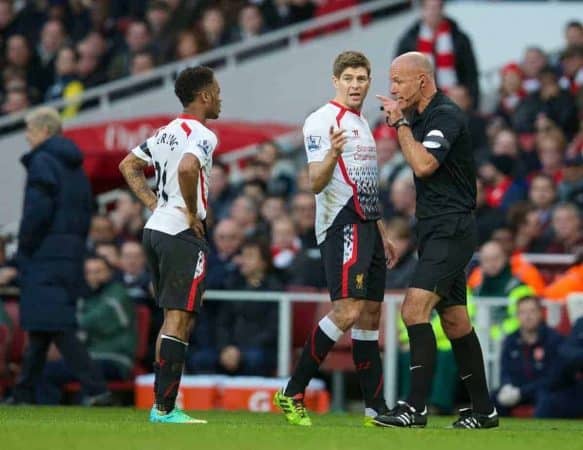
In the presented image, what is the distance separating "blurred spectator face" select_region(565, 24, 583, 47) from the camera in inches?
832

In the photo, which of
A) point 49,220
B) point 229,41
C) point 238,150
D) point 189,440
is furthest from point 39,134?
point 229,41

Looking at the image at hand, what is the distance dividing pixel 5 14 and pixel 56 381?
11.9 m

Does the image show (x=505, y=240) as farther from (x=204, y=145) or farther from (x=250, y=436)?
(x=250, y=436)

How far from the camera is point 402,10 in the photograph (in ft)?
84.0

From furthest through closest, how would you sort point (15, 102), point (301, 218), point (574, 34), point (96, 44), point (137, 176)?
point (96, 44) < point (15, 102) < point (574, 34) < point (301, 218) < point (137, 176)

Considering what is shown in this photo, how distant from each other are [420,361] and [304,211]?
24.8 feet

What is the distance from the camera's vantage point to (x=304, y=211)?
18844 mm

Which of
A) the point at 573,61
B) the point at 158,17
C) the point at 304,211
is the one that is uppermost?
the point at 158,17

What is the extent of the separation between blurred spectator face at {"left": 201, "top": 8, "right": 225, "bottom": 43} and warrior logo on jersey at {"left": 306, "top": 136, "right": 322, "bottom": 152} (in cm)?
1347

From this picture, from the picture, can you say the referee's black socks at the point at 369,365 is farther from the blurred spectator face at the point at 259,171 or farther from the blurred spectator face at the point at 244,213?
the blurred spectator face at the point at 259,171

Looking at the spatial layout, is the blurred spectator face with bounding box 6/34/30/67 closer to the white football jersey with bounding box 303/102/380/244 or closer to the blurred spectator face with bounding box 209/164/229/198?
the blurred spectator face with bounding box 209/164/229/198

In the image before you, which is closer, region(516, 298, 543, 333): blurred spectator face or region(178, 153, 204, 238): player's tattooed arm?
region(178, 153, 204, 238): player's tattooed arm

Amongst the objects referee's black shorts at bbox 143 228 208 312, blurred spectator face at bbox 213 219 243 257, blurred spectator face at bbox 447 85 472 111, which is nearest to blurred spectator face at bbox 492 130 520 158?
blurred spectator face at bbox 447 85 472 111

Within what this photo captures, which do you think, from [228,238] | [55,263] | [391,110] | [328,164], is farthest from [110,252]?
[391,110]
